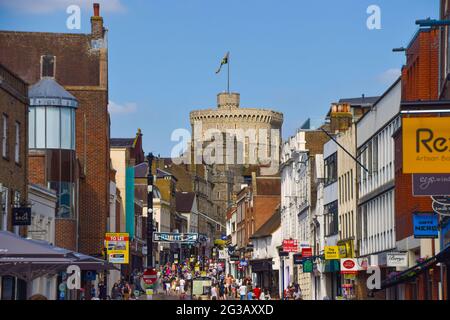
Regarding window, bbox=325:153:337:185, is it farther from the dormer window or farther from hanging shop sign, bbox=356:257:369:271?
the dormer window

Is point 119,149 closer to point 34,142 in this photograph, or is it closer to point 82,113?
point 82,113

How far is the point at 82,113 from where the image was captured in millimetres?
71812

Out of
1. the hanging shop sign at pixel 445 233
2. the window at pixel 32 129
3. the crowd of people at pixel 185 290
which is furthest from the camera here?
the crowd of people at pixel 185 290

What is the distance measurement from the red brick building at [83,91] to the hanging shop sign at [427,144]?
37005mm

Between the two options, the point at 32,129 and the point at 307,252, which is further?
the point at 307,252

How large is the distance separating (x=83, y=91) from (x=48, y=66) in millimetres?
5594

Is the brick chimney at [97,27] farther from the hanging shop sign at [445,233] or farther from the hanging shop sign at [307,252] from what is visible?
the hanging shop sign at [445,233]

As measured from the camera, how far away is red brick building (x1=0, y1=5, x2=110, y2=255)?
6938 centimetres

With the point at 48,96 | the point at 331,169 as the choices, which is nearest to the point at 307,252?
the point at 331,169

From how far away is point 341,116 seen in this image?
229 feet

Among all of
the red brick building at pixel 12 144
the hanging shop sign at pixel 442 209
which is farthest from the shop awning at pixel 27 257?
the red brick building at pixel 12 144

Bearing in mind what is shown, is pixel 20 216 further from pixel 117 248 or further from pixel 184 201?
pixel 184 201

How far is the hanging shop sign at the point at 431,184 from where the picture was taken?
26.4m
